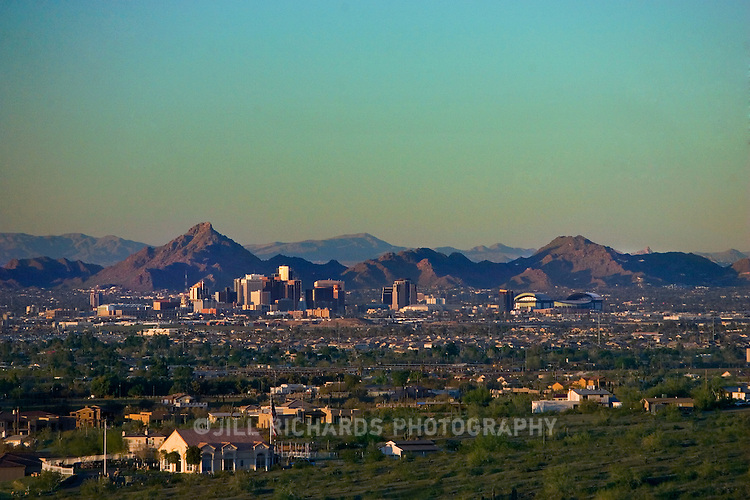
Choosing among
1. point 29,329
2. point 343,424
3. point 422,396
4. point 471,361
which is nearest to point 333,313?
point 29,329

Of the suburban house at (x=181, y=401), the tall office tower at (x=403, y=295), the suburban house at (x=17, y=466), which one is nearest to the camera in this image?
the suburban house at (x=17, y=466)

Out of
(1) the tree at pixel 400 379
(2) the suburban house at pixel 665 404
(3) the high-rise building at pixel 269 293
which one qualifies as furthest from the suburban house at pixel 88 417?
(3) the high-rise building at pixel 269 293

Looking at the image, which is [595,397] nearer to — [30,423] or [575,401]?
[575,401]

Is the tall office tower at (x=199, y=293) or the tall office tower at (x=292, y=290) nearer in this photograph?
the tall office tower at (x=292, y=290)

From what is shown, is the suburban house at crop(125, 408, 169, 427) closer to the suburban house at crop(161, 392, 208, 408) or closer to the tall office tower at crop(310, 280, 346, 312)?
the suburban house at crop(161, 392, 208, 408)

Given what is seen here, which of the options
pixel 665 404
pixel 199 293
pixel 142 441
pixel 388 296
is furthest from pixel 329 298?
pixel 142 441

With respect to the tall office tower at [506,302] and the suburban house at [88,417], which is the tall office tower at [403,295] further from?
the suburban house at [88,417]

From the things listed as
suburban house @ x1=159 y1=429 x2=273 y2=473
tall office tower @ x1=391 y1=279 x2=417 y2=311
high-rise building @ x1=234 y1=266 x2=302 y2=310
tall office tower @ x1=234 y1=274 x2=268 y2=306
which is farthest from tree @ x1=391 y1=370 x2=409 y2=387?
tall office tower @ x1=391 y1=279 x2=417 y2=311
